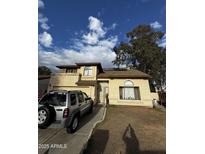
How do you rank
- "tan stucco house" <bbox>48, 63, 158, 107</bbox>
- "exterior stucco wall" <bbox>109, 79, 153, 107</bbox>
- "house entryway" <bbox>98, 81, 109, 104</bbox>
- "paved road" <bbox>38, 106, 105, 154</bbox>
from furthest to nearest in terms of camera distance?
1. "house entryway" <bbox>98, 81, 109, 104</bbox>
2. "tan stucco house" <bbox>48, 63, 158, 107</bbox>
3. "exterior stucco wall" <bbox>109, 79, 153, 107</bbox>
4. "paved road" <bbox>38, 106, 105, 154</bbox>

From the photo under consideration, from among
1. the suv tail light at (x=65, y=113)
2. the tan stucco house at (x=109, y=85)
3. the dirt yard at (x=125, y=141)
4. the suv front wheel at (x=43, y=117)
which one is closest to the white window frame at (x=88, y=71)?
the tan stucco house at (x=109, y=85)

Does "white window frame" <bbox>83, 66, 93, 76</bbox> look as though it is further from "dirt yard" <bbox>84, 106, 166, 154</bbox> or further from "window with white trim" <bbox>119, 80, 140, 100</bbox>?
"dirt yard" <bbox>84, 106, 166, 154</bbox>

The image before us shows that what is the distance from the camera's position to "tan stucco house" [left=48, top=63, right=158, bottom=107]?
528 inches

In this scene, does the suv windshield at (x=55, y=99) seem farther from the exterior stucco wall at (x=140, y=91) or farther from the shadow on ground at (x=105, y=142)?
the exterior stucco wall at (x=140, y=91)

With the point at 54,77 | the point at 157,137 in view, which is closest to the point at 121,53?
the point at 54,77

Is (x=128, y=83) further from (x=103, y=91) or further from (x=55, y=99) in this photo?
(x=55, y=99)

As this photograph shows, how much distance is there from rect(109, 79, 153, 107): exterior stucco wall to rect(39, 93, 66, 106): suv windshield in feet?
30.3

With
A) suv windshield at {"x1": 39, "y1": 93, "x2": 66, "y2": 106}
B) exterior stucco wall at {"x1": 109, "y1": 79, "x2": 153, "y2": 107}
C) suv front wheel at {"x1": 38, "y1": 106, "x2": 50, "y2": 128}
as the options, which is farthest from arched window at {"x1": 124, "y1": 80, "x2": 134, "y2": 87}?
suv front wheel at {"x1": 38, "y1": 106, "x2": 50, "y2": 128}

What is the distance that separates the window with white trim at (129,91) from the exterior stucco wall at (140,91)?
1.24ft

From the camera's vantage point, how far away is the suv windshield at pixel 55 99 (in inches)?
182

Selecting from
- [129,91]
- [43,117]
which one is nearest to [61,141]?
[43,117]

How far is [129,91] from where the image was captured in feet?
45.6

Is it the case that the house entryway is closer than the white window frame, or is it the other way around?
the house entryway
